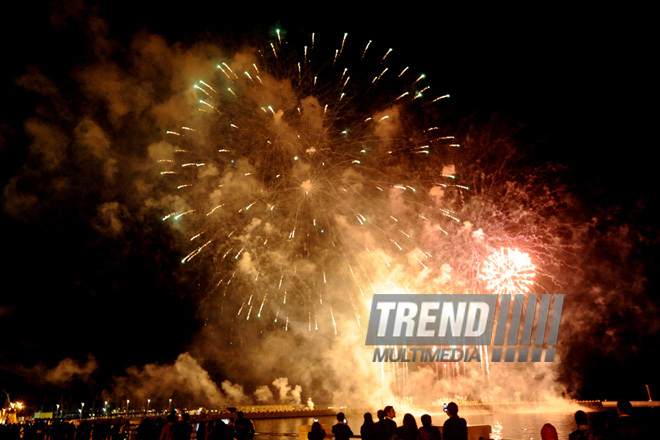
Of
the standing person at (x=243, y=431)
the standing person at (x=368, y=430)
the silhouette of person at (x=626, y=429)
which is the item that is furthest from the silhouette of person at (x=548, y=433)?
the standing person at (x=243, y=431)

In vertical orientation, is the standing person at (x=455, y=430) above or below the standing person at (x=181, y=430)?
above

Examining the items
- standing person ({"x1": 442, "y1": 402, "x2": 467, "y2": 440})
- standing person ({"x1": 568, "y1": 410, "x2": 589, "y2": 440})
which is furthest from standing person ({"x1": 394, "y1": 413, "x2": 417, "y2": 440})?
standing person ({"x1": 568, "y1": 410, "x2": 589, "y2": 440})

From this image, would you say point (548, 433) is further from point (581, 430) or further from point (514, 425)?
point (514, 425)

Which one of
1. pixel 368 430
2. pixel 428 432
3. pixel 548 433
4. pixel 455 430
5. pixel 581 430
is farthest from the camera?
pixel 368 430

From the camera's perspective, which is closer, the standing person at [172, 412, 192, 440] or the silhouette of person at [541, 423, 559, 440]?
the silhouette of person at [541, 423, 559, 440]

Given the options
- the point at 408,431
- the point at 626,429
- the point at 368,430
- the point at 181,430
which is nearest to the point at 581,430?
the point at 626,429

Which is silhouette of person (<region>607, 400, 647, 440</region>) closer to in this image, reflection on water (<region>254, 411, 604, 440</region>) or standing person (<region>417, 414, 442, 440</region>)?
standing person (<region>417, 414, 442, 440</region>)

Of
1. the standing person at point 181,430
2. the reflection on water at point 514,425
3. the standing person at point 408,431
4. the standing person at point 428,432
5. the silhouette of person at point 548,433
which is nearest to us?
the silhouette of person at point 548,433

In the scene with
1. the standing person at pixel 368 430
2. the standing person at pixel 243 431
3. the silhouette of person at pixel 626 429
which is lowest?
the standing person at pixel 243 431

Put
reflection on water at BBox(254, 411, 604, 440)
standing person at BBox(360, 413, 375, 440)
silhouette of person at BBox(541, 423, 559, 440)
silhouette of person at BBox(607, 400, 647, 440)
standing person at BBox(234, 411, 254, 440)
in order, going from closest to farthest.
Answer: silhouette of person at BBox(607, 400, 647, 440) → silhouette of person at BBox(541, 423, 559, 440) → standing person at BBox(360, 413, 375, 440) → standing person at BBox(234, 411, 254, 440) → reflection on water at BBox(254, 411, 604, 440)

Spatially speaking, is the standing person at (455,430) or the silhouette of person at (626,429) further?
the standing person at (455,430)

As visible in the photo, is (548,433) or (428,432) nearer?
(548,433)

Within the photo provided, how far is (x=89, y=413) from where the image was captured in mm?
120938

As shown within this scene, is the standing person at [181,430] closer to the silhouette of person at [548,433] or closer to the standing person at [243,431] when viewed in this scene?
the standing person at [243,431]
